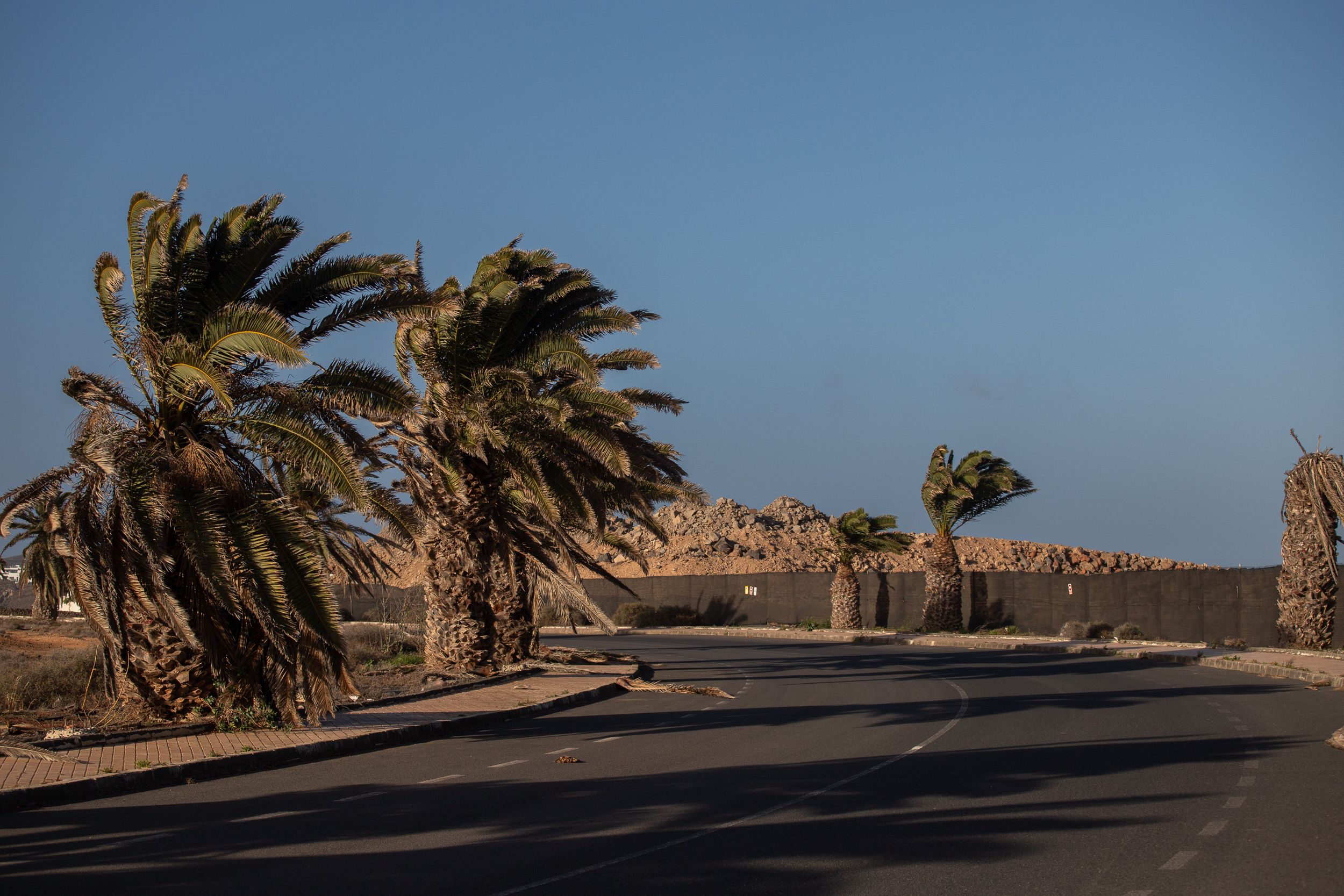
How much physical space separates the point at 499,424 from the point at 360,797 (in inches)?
437

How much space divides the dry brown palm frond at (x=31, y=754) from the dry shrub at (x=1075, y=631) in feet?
102

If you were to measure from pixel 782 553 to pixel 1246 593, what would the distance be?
58.3 meters

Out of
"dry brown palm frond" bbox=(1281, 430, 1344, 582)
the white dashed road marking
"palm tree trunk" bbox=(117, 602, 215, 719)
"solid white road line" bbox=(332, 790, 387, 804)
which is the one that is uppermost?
"dry brown palm frond" bbox=(1281, 430, 1344, 582)

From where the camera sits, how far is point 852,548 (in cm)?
4319

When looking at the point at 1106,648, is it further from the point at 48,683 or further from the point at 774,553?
the point at 774,553

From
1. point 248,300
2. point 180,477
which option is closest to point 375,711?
point 180,477

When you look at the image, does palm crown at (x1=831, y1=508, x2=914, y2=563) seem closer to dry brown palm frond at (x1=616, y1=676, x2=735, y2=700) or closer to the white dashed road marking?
dry brown palm frond at (x1=616, y1=676, x2=735, y2=700)

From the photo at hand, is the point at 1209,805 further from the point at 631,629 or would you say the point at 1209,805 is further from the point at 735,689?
the point at 631,629

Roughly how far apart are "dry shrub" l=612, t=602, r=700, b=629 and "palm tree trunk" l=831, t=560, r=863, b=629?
10358 millimetres

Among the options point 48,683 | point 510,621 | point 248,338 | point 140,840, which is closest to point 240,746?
point 140,840

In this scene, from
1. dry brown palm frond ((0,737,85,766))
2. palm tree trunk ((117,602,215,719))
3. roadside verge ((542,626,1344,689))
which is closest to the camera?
dry brown palm frond ((0,737,85,766))

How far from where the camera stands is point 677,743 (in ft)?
41.8

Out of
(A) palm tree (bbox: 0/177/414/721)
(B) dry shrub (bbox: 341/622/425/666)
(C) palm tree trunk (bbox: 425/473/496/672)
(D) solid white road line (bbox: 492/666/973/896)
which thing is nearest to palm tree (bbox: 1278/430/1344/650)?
(D) solid white road line (bbox: 492/666/973/896)

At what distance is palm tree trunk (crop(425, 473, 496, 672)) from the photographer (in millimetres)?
20422
